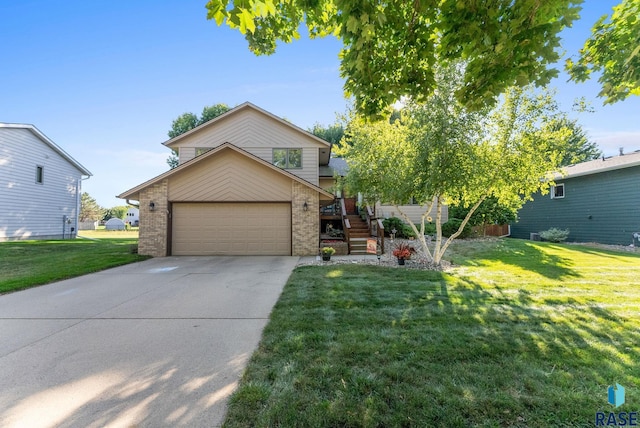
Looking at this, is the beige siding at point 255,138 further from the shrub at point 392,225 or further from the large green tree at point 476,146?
the large green tree at point 476,146

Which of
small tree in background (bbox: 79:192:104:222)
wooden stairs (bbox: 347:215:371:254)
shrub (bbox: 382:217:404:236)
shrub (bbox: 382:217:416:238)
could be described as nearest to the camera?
wooden stairs (bbox: 347:215:371:254)

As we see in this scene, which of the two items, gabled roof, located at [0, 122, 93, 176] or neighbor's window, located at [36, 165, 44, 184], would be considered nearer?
gabled roof, located at [0, 122, 93, 176]

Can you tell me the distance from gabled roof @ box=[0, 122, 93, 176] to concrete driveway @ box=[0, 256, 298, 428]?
1543 centimetres

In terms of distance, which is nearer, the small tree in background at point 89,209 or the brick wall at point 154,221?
the brick wall at point 154,221

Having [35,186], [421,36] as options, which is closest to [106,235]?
[35,186]

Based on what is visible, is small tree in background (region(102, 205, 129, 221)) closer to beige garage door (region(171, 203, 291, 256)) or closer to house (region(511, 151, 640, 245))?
beige garage door (region(171, 203, 291, 256))

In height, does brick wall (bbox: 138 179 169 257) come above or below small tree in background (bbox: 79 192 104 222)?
below

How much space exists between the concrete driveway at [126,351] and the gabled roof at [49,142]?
15431mm

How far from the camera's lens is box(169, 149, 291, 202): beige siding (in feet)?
39.3

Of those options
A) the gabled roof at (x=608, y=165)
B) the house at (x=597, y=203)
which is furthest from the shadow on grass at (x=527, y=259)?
the gabled roof at (x=608, y=165)

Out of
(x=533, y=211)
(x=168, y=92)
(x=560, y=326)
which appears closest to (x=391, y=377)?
(x=560, y=326)

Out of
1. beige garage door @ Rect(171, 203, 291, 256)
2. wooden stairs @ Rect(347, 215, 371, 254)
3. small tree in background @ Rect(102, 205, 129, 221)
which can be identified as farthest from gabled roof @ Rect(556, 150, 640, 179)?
small tree in background @ Rect(102, 205, 129, 221)

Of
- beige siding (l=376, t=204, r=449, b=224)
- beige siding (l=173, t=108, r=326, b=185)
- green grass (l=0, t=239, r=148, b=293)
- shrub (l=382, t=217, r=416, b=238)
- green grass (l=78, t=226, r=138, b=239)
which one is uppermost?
beige siding (l=173, t=108, r=326, b=185)

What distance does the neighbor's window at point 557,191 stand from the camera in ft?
55.4
